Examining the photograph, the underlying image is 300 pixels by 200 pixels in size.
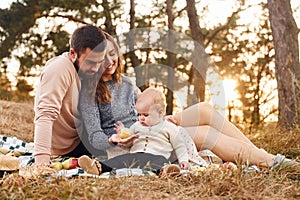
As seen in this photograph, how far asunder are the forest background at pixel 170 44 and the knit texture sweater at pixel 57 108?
4671mm

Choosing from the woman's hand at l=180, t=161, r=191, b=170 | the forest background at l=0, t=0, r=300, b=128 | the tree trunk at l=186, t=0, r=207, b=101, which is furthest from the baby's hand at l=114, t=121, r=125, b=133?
the tree trunk at l=186, t=0, r=207, b=101

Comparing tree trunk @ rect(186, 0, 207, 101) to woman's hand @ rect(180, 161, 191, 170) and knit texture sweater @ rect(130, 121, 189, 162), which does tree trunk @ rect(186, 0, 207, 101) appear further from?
woman's hand @ rect(180, 161, 191, 170)

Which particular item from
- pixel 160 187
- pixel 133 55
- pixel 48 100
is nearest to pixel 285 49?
pixel 48 100

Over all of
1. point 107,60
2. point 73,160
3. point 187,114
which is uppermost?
point 107,60

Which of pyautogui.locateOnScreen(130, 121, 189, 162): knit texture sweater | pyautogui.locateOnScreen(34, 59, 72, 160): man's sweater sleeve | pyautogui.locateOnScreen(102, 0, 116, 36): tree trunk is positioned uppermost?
pyautogui.locateOnScreen(102, 0, 116, 36): tree trunk

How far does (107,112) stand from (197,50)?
5.75 meters

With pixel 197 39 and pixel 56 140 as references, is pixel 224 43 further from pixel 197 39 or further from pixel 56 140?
pixel 56 140

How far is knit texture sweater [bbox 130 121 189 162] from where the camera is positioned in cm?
265

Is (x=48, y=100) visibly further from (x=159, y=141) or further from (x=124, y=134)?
(x=159, y=141)

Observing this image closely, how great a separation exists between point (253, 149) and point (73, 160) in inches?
38.7

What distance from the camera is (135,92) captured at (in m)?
3.19

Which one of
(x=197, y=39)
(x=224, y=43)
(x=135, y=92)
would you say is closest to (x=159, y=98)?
(x=135, y=92)

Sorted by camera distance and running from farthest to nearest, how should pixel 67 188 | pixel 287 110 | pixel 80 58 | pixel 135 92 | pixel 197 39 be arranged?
pixel 197 39 → pixel 287 110 → pixel 135 92 → pixel 80 58 → pixel 67 188

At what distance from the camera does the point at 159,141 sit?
268 cm
